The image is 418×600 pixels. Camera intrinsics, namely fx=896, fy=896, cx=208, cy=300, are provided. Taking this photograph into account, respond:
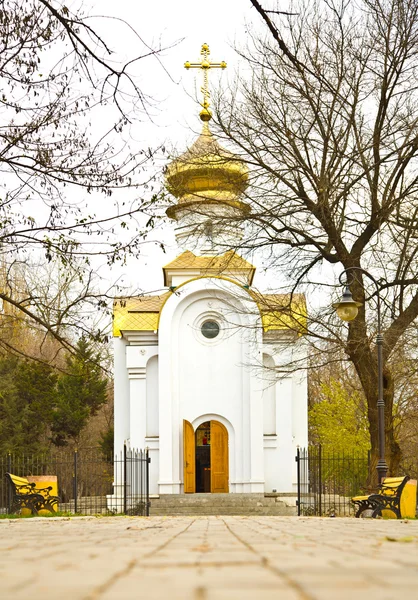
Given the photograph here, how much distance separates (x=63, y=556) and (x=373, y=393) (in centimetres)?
1523

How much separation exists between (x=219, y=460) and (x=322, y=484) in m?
3.85

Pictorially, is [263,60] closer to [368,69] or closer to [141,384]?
[368,69]

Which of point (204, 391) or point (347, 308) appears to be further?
point (204, 391)

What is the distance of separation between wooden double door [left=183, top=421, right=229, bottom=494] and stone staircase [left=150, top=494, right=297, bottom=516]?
1.20 metres

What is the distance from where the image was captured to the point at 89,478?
4559cm

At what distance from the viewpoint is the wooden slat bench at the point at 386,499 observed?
15.2 metres

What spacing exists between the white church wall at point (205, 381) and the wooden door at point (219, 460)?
253 mm

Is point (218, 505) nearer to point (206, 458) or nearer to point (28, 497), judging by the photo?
point (206, 458)

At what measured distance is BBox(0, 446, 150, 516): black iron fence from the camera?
79.3 ft

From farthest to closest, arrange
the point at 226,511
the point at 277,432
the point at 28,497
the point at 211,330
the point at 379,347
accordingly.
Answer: the point at 211,330 < the point at 277,432 < the point at 226,511 < the point at 28,497 < the point at 379,347

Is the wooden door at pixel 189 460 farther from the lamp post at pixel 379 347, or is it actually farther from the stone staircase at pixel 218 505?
the lamp post at pixel 379 347

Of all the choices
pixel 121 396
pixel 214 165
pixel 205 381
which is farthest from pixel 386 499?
pixel 121 396

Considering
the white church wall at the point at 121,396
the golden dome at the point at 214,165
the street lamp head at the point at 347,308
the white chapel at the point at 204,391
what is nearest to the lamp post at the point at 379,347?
the street lamp head at the point at 347,308

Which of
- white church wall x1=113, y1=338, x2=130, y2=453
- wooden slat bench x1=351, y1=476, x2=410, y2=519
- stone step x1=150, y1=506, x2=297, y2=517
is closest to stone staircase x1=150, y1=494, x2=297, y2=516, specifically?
stone step x1=150, y1=506, x2=297, y2=517
